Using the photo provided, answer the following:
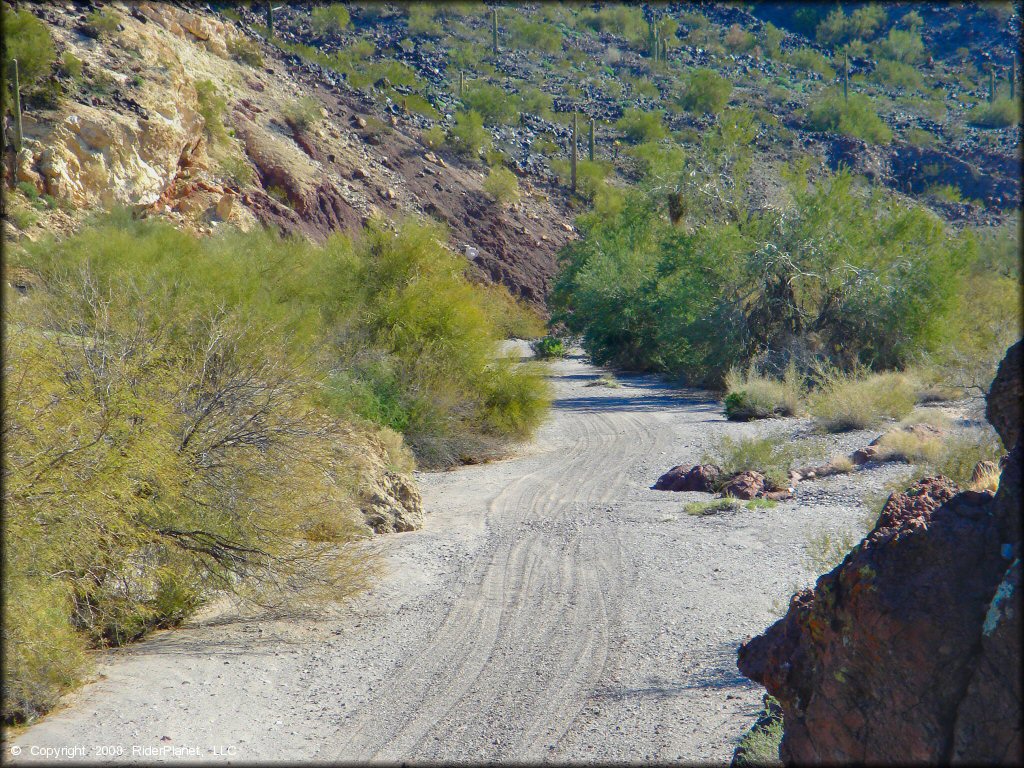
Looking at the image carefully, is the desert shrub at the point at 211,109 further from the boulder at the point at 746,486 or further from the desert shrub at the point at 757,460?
the boulder at the point at 746,486

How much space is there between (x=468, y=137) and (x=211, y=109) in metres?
25.1

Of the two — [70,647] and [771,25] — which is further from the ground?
[771,25]

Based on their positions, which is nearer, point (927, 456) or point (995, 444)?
point (995, 444)

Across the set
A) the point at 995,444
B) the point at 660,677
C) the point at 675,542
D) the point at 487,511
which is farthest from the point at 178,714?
the point at 995,444

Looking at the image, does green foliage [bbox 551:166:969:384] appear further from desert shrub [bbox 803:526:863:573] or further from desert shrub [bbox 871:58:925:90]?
desert shrub [bbox 871:58:925:90]

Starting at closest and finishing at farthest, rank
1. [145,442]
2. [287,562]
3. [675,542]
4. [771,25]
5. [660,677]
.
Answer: [660,677] → [145,442] → [287,562] → [675,542] → [771,25]

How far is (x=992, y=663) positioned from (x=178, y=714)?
5032 mm

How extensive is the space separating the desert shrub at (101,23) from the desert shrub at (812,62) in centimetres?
7007

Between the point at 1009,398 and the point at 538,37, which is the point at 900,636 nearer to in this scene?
the point at 1009,398

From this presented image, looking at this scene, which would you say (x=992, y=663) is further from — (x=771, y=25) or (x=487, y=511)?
(x=771, y=25)

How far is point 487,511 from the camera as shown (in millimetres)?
13477

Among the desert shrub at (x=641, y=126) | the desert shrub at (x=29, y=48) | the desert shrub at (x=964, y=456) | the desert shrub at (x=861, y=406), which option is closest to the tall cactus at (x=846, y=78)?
the desert shrub at (x=641, y=126)

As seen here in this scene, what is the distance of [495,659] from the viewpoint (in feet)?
23.4

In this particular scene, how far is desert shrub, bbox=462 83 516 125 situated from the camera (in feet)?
218
